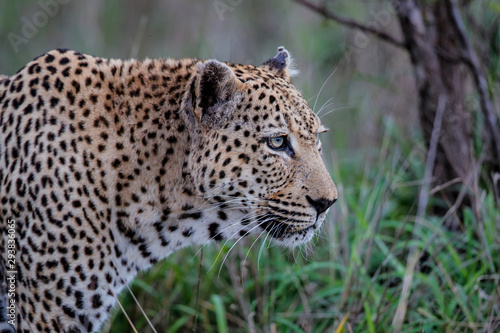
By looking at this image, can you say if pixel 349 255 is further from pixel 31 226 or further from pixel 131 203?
pixel 31 226

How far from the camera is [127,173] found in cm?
433

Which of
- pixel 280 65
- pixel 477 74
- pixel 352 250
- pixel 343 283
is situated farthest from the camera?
pixel 477 74

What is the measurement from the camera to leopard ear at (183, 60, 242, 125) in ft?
13.7

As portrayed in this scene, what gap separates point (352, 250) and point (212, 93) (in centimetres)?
249

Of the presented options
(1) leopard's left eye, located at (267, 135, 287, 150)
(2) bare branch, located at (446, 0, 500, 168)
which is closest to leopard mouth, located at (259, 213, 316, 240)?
(1) leopard's left eye, located at (267, 135, 287, 150)

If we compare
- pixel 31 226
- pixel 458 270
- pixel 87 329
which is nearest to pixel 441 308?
pixel 458 270

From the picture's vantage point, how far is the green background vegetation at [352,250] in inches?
216

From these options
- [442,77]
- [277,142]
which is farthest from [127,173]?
[442,77]

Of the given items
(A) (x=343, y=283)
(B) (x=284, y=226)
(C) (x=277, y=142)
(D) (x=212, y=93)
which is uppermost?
(D) (x=212, y=93)

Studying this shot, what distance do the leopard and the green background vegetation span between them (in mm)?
369

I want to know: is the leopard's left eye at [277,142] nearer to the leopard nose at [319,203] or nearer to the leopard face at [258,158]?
the leopard face at [258,158]

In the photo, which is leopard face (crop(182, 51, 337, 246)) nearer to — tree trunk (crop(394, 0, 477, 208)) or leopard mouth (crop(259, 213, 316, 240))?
leopard mouth (crop(259, 213, 316, 240))

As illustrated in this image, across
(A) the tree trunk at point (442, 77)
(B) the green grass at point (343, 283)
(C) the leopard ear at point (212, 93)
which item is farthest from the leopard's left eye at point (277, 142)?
(A) the tree trunk at point (442, 77)

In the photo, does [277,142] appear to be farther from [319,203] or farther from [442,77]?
[442,77]
